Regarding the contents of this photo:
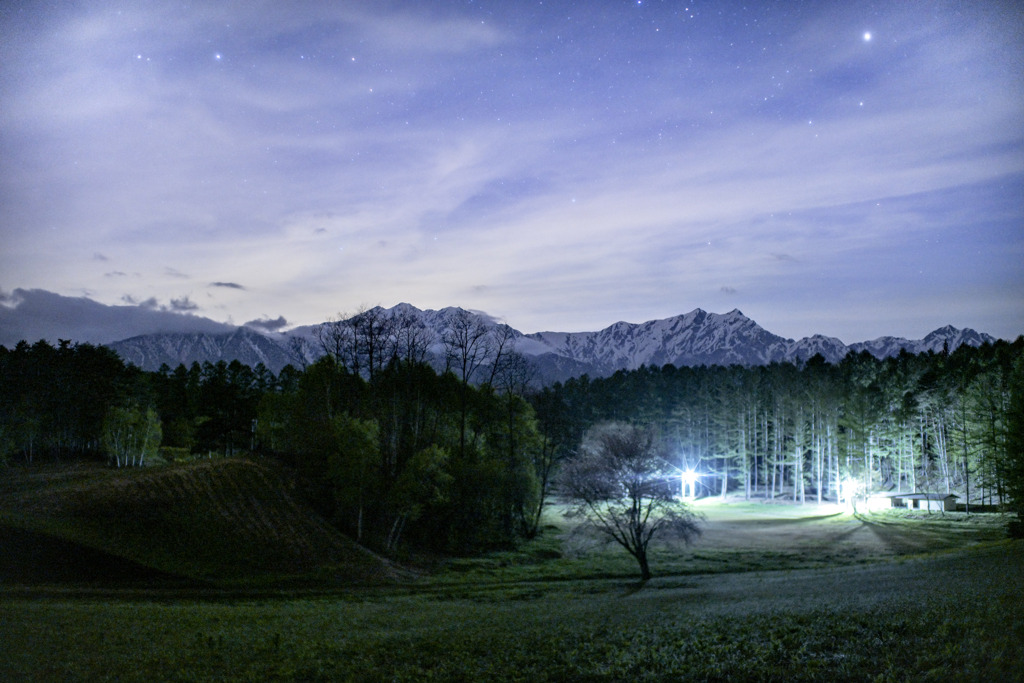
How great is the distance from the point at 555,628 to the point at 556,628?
0.03 metres

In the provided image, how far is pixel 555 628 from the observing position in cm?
1928

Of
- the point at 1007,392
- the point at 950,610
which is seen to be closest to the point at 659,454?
the point at 950,610

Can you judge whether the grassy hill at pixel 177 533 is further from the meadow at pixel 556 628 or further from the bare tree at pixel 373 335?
the bare tree at pixel 373 335

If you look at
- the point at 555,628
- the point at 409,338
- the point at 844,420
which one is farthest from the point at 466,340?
the point at 844,420

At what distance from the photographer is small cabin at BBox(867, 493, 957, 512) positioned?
62344 mm

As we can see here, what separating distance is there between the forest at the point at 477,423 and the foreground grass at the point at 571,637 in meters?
21.0

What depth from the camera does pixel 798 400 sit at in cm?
8481

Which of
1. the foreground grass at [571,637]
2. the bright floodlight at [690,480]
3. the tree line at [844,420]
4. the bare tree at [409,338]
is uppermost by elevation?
the bare tree at [409,338]

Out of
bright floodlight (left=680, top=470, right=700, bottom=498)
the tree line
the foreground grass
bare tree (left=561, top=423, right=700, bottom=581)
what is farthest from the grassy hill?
bright floodlight (left=680, top=470, right=700, bottom=498)

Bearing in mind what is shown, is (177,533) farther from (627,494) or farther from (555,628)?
(555,628)

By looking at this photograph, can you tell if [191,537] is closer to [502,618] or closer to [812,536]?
[502,618]

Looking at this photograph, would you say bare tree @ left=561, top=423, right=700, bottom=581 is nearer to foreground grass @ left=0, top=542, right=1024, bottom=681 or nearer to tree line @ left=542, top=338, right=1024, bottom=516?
→ tree line @ left=542, top=338, right=1024, bottom=516

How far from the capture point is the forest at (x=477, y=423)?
169 ft

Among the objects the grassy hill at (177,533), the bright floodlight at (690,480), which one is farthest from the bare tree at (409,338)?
the bright floodlight at (690,480)
